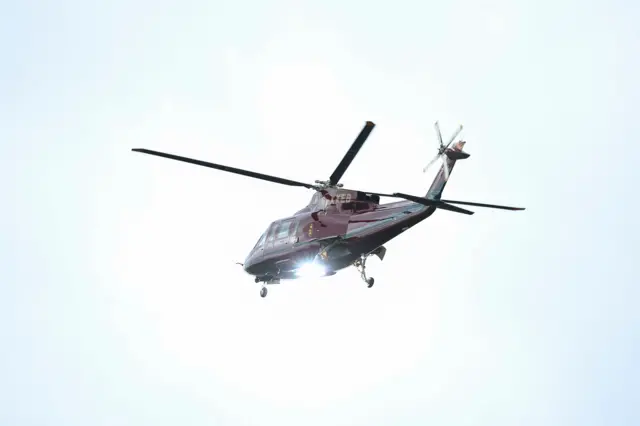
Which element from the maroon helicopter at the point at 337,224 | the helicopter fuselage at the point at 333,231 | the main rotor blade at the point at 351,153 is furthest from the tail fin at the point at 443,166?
the main rotor blade at the point at 351,153

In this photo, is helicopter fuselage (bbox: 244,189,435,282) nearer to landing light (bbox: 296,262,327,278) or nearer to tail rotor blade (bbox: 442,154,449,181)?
landing light (bbox: 296,262,327,278)

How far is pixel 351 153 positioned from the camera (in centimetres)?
4762

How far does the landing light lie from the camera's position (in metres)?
52.5

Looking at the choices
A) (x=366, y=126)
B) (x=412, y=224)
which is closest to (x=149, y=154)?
(x=366, y=126)

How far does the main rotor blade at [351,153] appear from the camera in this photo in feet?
149

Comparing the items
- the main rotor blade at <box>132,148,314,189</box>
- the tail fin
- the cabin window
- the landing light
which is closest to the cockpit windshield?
the cabin window

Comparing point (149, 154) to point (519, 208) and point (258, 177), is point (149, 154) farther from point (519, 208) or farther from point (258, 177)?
point (519, 208)

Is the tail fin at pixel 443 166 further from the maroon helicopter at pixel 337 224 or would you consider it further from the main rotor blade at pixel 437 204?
the main rotor blade at pixel 437 204

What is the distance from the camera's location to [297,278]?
55.6m

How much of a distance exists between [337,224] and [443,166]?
22.3 feet

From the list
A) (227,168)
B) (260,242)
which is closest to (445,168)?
(227,168)

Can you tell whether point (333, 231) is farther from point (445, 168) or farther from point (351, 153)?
point (445, 168)

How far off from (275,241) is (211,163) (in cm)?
1027

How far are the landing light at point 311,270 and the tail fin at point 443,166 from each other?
7891 millimetres
